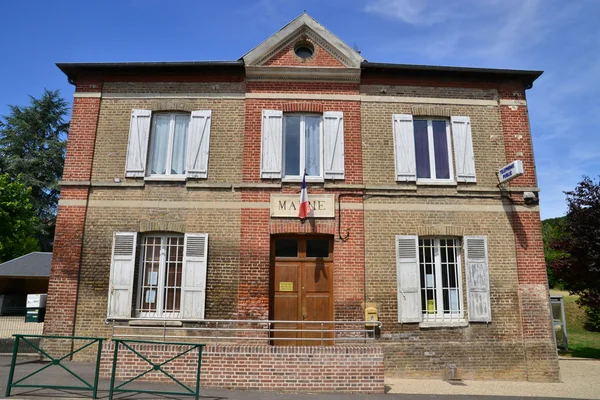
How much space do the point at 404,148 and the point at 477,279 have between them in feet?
11.7

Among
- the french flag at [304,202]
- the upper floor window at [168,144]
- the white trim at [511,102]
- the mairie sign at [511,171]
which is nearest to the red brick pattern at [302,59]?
the upper floor window at [168,144]

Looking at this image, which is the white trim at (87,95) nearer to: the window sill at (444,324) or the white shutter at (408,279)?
the white shutter at (408,279)

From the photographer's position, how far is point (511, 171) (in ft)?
31.7

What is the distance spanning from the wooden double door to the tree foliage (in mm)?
8157

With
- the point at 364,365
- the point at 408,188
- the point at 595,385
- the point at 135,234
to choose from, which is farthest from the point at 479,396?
the point at 135,234

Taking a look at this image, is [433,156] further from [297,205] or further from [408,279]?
[297,205]

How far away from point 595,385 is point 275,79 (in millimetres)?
10087

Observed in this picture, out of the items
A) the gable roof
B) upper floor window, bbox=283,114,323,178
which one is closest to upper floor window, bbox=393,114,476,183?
upper floor window, bbox=283,114,323,178

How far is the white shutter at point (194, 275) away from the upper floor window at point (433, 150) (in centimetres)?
560

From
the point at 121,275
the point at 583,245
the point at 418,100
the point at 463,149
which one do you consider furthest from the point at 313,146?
the point at 583,245

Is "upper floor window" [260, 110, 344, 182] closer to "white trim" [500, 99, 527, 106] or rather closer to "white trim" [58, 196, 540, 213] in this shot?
"white trim" [58, 196, 540, 213]

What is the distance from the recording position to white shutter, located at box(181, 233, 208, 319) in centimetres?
938

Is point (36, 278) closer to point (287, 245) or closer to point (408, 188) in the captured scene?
point (287, 245)

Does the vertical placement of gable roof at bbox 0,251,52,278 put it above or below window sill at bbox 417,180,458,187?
below
